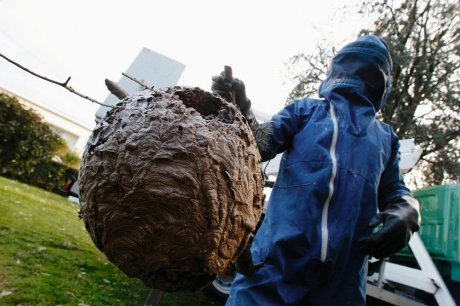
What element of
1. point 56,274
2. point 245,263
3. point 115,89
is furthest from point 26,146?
point 245,263

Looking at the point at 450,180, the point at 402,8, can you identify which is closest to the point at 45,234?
the point at 450,180

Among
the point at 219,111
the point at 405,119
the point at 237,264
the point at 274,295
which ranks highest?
the point at 405,119

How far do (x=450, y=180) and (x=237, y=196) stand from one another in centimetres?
1228

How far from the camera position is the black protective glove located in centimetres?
117

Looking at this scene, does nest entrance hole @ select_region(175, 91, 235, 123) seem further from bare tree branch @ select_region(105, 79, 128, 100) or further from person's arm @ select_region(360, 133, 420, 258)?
person's arm @ select_region(360, 133, 420, 258)

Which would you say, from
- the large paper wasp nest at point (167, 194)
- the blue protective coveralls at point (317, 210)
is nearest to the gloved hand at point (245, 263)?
the large paper wasp nest at point (167, 194)

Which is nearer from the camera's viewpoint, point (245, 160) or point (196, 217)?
point (196, 217)

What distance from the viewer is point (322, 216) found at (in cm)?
188

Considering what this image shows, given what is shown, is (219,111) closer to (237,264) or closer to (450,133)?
(237,264)

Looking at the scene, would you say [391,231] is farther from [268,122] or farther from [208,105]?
[208,105]

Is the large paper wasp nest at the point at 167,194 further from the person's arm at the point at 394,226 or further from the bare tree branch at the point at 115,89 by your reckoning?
the person's arm at the point at 394,226

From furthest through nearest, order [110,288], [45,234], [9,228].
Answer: [45,234], [9,228], [110,288]

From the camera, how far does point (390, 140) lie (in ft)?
7.48

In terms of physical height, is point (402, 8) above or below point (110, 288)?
above
